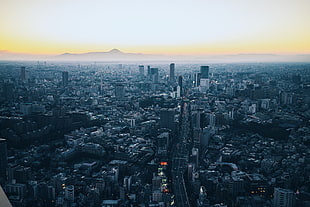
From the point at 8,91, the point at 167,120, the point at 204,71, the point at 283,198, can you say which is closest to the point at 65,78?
the point at 8,91

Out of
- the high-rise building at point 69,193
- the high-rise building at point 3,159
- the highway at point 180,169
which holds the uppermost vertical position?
the high-rise building at point 3,159

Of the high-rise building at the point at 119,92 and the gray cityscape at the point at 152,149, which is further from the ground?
the high-rise building at the point at 119,92

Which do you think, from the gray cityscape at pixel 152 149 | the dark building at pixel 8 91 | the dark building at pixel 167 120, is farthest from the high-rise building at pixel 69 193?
the dark building at pixel 167 120

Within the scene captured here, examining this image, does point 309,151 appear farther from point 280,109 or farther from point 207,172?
point 280,109

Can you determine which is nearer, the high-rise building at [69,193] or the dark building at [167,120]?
the high-rise building at [69,193]

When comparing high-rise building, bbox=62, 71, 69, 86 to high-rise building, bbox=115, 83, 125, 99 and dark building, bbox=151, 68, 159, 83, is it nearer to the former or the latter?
high-rise building, bbox=115, 83, 125, 99

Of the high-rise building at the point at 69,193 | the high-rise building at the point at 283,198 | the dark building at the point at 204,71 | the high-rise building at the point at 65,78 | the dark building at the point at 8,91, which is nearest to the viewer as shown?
the high-rise building at the point at 283,198

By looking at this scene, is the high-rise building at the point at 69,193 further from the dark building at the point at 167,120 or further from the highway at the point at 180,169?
the dark building at the point at 167,120

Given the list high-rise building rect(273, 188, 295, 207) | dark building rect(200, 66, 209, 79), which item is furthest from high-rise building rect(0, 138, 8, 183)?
dark building rect(200, 66, 209, 79)
